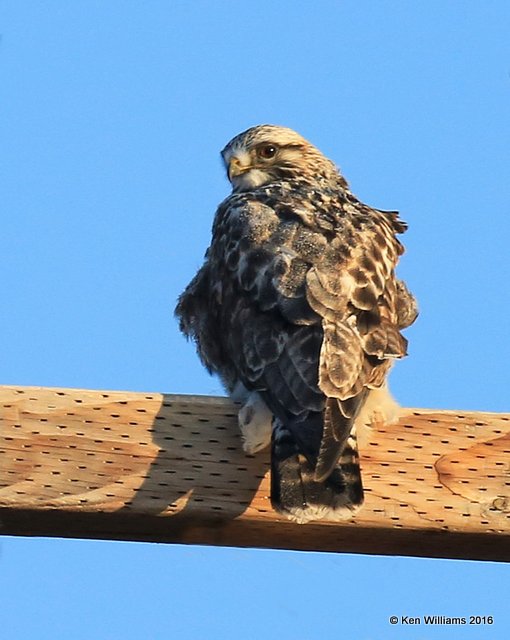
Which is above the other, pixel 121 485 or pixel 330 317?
pixel 330 317

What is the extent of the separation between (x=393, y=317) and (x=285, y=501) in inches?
45.0

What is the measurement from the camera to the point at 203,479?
10.9ft

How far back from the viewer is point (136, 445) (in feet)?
10.9

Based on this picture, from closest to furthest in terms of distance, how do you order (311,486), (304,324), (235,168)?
(311,486) → (304,324) → (235,168)

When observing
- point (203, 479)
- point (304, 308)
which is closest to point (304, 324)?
point (304, 308)

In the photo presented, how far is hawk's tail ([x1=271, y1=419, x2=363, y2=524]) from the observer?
320cm

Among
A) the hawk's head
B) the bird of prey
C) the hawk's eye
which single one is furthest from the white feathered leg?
the hawk's eye

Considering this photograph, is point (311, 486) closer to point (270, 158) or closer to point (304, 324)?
point (304, 324)

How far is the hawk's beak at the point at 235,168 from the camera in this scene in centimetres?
590

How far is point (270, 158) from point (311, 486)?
3.00 meters

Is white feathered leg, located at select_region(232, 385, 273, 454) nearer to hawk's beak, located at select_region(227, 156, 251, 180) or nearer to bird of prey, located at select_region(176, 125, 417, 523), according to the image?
bird of prey, located at select_region(176, 125, 417, 523)

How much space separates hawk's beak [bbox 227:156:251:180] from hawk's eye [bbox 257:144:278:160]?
11cm

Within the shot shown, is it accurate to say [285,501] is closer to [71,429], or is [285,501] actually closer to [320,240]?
[71,429]

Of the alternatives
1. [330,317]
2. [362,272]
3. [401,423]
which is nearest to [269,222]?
[362,272]
